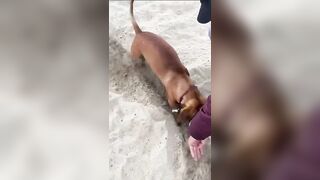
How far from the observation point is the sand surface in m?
0.95

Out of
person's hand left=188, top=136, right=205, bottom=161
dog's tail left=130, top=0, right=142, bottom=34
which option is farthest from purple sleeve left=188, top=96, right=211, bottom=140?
dog's tail left=130, top=0, right=142, bottom=34

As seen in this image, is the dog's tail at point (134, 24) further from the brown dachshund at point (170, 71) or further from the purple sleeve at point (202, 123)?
the purple sleeve at point (202, 123)

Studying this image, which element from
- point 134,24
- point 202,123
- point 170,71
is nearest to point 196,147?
point 202,123

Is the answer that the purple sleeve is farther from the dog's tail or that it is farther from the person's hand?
Result: the dog's tail

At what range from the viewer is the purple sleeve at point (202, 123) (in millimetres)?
925

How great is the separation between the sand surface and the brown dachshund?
0.04 feet

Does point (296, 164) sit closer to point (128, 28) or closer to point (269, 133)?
point (269, 133)

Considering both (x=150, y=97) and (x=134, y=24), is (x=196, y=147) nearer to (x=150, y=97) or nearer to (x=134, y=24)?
(x=150, y=97)

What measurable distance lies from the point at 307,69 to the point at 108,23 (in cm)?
39

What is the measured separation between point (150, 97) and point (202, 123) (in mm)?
120

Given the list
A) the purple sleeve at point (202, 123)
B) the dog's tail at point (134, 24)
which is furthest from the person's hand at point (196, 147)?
the dog's tail at point (134, 24)

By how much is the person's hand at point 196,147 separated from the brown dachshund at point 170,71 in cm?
4

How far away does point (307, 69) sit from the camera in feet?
2.72

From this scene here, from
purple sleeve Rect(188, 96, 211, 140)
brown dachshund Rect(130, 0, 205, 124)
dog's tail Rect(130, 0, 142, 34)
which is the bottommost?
purple sleeve Rect(188, 96, 211, 140)
